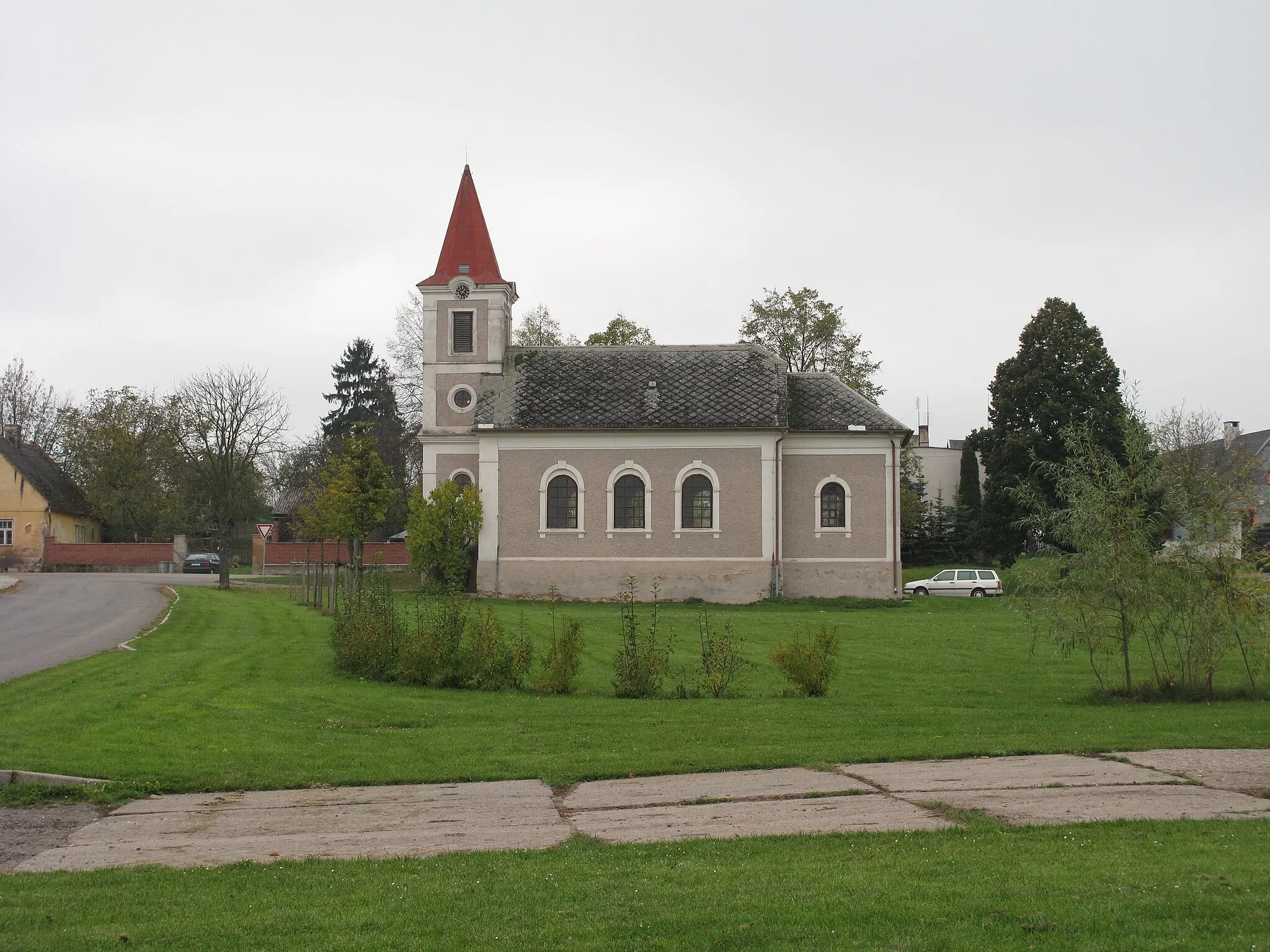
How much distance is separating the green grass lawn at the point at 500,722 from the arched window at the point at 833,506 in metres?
17.3

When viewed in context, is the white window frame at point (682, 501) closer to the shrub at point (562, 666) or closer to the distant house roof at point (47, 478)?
the shrub at point (562, 666)

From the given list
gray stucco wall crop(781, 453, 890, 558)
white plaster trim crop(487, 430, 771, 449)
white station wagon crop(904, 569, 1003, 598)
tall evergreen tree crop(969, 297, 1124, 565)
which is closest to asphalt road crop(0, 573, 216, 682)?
white plaster trim crop(487, 430, 771, 449)

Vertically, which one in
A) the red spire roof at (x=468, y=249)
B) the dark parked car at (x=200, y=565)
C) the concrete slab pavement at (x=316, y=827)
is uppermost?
the red spire roof at (x=468, y=249)

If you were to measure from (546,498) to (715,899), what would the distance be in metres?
31.9

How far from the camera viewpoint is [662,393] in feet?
129

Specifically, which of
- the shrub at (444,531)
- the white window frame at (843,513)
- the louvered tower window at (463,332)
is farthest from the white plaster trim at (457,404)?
the white window frame at (843,513)

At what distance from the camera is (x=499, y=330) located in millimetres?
40375

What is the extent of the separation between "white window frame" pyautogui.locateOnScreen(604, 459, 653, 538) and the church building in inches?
1.7

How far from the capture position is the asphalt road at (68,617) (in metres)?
19.1

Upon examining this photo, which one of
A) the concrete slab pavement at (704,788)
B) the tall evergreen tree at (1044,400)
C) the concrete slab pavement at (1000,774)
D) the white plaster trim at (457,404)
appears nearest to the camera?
the concrete slab pavement at (704,788)

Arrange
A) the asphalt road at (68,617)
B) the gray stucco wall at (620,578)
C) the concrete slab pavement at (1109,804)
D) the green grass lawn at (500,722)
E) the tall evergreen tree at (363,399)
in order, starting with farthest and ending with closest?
the tall evergreen tree at (363,399) < the gray stucco wall at (620,578) < the asphalt road at (68,617) < the green grass lawn at (500,722) < the concrete slab pavement at (1109,804)

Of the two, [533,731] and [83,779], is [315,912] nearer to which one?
[83,779]

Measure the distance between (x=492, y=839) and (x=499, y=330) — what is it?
109 ft

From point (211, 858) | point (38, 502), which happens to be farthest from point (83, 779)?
point (38, 502)
